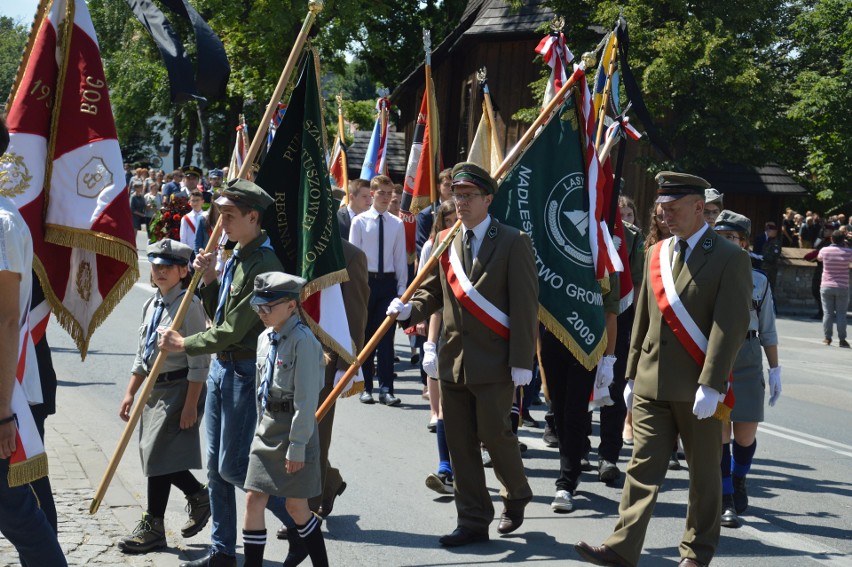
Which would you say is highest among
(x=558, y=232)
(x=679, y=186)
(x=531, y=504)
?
(x=679, y=186)

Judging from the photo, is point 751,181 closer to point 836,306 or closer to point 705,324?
point 836,306

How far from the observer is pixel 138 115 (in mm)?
52938

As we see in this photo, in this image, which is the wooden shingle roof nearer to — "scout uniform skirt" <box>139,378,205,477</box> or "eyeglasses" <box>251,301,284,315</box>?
"scout uniform skirt" <box>139,378,205,477</box>

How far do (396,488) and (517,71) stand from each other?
26.4 meters

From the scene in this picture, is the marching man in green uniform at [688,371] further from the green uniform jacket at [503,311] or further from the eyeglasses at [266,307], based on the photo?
the eyeglasses at [266,307]

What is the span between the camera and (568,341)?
7164mm

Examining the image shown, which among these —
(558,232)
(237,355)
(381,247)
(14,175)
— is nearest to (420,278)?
(558,232)

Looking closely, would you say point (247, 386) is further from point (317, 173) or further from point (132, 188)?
point (132, 188)

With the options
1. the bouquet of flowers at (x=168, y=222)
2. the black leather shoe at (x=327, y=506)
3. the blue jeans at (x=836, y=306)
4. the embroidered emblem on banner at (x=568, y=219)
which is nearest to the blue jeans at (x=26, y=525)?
the black leather shoe at (x=327, y=506)

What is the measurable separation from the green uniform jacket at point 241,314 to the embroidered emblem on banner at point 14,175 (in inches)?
42.7

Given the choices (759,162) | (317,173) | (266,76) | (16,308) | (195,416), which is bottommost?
(195,416)

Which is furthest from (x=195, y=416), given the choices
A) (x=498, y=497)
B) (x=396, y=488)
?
(x=498, y=497)

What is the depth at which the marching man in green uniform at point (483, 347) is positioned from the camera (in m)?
6.31

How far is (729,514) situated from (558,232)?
2.17 metres
